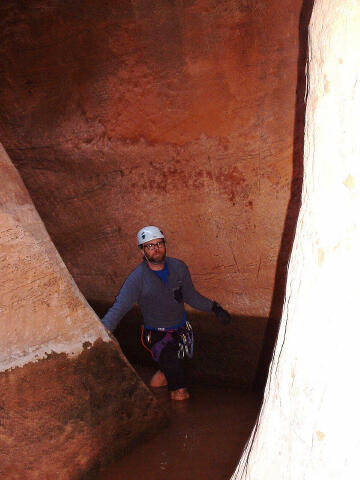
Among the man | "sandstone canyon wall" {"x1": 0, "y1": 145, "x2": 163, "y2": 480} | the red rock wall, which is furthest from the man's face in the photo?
"sandstone canyon wall" {"x1": 0, "y1": 145, "x2": 163, "y2": 480}

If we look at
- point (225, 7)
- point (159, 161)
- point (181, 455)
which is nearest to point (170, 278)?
point (159, 161)

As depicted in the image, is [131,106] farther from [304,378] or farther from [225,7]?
[304,378]

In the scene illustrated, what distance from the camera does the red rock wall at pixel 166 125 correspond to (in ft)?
11.0

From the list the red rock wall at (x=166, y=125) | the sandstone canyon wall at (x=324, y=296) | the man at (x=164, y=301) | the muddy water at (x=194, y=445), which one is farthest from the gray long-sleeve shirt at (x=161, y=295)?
the sandstone canyon wall at (x=324, y=296)

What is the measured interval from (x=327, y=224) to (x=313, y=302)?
0.17 metres

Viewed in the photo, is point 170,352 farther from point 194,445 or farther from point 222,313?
point 194,445

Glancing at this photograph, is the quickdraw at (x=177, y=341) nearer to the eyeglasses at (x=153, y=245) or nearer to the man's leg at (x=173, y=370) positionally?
the man's leg at (x=173, y=370)

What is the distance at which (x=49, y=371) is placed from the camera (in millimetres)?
2512

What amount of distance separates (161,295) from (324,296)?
246cm

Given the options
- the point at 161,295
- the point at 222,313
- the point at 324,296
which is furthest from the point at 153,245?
the point at 324,296

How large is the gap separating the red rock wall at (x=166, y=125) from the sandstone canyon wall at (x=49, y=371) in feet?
3.90

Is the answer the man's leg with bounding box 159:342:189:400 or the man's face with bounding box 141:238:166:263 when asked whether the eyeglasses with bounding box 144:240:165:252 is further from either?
the man's leg with bounding box 159:342:189:400

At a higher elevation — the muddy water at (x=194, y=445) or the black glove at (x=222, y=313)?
the black glove at (x=222, y=313)

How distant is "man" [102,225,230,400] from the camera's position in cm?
339
